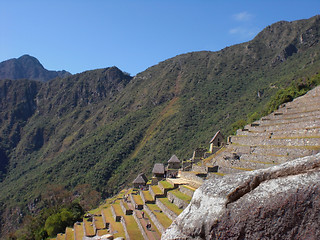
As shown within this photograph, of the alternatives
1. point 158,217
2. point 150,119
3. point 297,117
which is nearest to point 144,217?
point 158,217

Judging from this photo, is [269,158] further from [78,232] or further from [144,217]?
[78,232]

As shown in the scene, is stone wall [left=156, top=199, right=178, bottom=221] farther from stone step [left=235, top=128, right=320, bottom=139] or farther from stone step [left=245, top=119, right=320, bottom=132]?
stone step [left=245, top=119, right=320, bottom=132]

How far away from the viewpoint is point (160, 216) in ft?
54.6

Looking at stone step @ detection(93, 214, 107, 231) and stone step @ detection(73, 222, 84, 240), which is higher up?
stone step @ detection(93, 214, 107, 231)

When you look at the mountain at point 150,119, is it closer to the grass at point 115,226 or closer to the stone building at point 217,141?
the stone building at point 217,141

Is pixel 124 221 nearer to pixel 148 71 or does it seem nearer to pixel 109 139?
pixel 109 139

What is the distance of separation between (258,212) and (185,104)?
108 metres

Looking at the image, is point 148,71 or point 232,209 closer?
point 232,209

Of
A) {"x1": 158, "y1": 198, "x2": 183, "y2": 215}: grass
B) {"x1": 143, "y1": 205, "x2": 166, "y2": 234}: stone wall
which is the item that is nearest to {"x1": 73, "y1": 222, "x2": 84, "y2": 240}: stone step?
{"x1": 143, "y1": 205, "x2": 166, "y2": 234}: stone wall

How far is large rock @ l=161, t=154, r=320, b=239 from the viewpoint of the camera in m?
4.03

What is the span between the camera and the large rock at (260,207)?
13.2ft

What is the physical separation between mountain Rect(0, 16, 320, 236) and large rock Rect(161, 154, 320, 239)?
5076 cm

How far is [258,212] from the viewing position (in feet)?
14.0

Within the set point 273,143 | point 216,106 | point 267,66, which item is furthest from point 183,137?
point 273,143
